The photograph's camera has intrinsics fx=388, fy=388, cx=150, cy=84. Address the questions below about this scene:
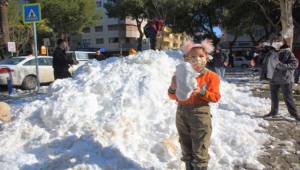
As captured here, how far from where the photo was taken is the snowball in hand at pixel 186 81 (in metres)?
4.05

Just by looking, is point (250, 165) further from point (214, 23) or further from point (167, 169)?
point (214, 23)

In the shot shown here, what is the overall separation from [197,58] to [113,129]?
217cm

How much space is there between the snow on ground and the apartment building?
208ft

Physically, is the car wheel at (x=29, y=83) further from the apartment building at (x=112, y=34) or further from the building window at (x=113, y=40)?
the building window at (x=113, y=40)

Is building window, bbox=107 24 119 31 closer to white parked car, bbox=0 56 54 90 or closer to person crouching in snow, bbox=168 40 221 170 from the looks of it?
white parked car, bbox=0 56 54 90

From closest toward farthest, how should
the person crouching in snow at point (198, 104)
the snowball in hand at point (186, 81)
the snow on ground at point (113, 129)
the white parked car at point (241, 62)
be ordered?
the snowball in hand at point (186, 81)
the person crouching in snow at point (198, 104)
the snow on ground at point (113, 129)
the white parked car at point (241, 62)

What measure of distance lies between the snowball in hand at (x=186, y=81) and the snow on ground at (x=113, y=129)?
1360mm

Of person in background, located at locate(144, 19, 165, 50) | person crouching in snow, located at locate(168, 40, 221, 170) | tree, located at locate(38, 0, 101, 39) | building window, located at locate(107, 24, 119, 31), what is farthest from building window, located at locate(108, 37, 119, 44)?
person crouching in snow, located at locate(168, 40, 221, 170)

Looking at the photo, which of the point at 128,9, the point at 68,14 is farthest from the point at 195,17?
the point at 68,14

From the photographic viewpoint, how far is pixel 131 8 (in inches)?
1710

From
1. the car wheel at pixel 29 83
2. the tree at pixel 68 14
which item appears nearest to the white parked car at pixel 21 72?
the car wheel at pixel 29 83

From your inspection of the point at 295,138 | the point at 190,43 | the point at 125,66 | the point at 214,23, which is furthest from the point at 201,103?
the point at 214,23

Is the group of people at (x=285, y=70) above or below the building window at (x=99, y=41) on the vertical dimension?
below

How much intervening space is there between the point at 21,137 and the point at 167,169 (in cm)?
247
